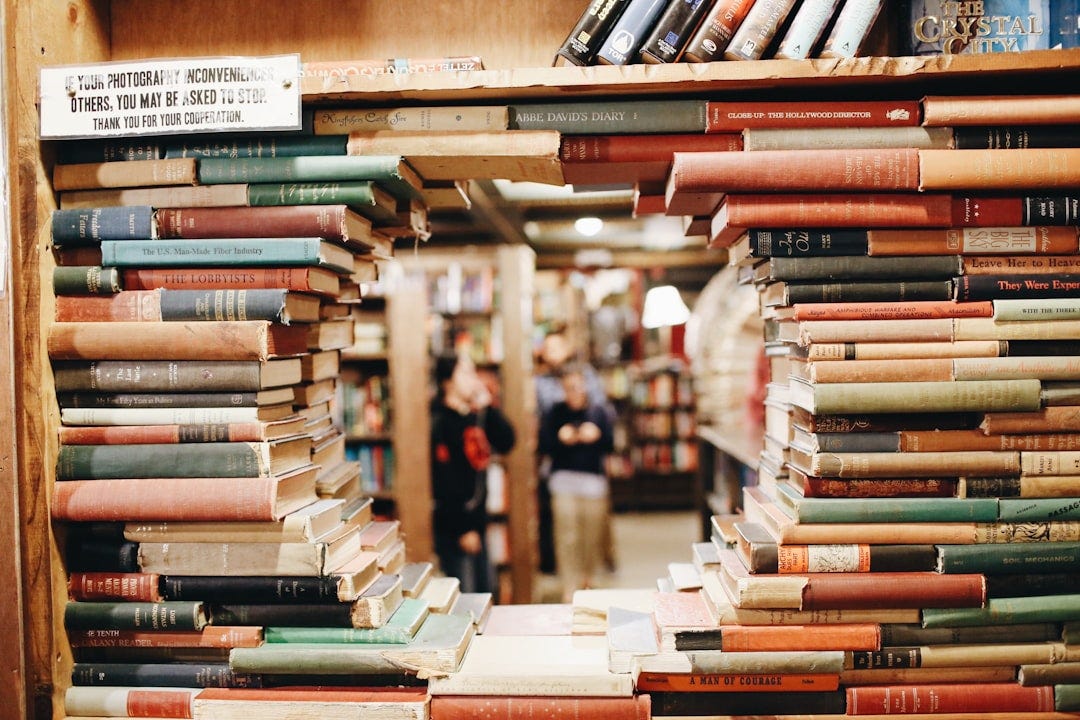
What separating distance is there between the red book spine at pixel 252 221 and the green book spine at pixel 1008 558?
4.39ft

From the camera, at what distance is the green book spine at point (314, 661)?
52.8 inches

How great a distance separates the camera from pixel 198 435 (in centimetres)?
134

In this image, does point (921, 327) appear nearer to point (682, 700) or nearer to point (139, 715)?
point (682, 700)

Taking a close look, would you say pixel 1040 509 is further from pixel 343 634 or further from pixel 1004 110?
pixel 343 634

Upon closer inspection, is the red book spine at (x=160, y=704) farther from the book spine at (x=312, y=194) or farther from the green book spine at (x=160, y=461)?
the book spine at (x=312, y=194)

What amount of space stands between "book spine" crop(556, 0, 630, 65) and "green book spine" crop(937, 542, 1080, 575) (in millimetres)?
1180

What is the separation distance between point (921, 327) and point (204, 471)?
1415 millimetres

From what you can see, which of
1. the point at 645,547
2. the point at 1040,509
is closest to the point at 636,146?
the point at 1040,509

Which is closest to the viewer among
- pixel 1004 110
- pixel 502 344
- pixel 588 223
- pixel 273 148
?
pixel 1004 110

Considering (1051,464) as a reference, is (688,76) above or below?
above

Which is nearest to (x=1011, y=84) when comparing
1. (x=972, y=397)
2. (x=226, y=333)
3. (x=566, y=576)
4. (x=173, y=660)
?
(x=972, y=397)

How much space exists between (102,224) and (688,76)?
3.89 ft

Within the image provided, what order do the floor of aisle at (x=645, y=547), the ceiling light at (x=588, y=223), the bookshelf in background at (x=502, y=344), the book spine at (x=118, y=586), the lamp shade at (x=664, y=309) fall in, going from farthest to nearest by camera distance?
the lamp shade at (x=664, y=309) < the floor of aisle at (x=645, y=547) < the ceiling light at (x=588, y=223) < the bookshelf in background at (x=502, y=344) < the book spine at (x=118, y=586)

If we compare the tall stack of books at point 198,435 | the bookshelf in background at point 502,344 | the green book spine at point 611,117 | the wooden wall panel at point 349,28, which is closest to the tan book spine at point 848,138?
the green book spine at point 611,117
